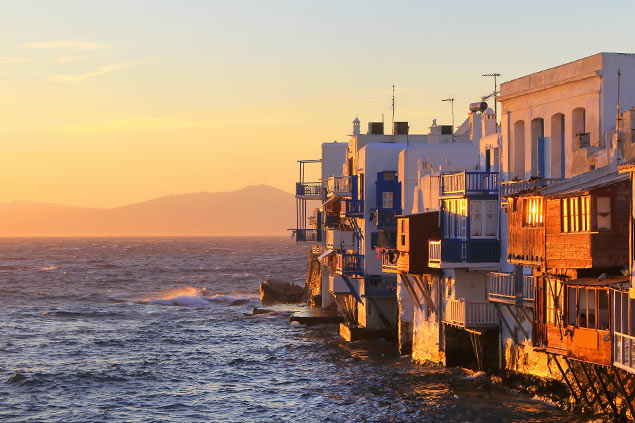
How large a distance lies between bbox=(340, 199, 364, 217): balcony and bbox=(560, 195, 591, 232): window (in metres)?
31.3

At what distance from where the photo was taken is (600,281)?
33.6 metres

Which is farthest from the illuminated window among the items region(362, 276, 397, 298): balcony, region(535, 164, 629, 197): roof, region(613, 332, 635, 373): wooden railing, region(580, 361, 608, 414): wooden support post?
region(613, 332, 635, 373): wooden railing

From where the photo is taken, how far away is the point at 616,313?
3269cm

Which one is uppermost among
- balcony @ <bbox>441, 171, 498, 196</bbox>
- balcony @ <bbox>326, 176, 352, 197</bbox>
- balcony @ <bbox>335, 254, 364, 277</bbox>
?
balcony @ <bbox>326, 176, 352, 197</bbox>

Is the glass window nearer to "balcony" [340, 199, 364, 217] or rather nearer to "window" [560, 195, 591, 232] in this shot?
"window" [560, 195, 591, 232]

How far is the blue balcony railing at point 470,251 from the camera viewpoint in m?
46.6

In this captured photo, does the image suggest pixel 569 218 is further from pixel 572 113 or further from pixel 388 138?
pixel 388 138

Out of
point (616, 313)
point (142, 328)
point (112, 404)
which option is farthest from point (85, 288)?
point (616, 313)

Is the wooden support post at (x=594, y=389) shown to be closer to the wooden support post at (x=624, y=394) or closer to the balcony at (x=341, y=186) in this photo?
the wooden support post at (x=624, y=394)

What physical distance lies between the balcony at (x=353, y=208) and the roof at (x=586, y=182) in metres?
28.7

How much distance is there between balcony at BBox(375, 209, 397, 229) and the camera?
6244 centimetres

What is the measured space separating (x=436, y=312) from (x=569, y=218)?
17435 millimetres

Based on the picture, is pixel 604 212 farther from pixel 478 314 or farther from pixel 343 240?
pixel 343 240

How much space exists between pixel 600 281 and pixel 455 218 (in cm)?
1509
